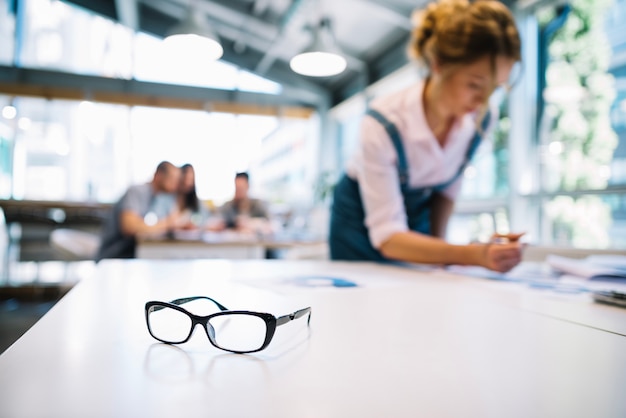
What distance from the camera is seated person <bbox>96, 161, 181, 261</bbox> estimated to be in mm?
2770

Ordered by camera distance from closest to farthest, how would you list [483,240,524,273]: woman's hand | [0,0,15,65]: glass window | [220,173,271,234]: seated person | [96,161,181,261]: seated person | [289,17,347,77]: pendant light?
1. [483,240,524,273]: woman's hand
2. [96,161,181,261]: seated person
3. [289,17,347,77]: pendant light
4. [220,173,271,234]: seated person
5. [0,0,15,65]: glass window

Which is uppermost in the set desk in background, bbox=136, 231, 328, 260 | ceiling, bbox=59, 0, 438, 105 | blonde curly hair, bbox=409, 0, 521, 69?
ceiling, bbox=59, 0, 438, 105

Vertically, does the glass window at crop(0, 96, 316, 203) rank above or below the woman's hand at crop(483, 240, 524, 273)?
above

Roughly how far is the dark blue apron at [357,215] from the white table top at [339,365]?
751 mm

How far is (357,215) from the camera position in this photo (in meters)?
1.46

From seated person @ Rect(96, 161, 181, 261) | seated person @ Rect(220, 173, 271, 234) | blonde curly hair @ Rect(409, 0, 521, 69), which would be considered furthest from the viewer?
seated person @ Rect(220, 173, 271, 234)

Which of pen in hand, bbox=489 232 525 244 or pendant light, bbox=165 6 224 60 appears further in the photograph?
pendant light, bbox=165 6 224 60

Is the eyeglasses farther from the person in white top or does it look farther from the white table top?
the person in white top

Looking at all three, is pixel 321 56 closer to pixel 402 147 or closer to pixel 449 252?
pixel 402 147

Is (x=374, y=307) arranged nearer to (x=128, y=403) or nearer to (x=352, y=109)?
(x=128, y=403)

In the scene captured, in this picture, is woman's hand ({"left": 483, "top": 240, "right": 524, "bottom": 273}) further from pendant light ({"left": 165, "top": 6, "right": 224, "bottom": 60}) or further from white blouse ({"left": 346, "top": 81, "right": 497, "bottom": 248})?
pendant light ({"left": 165, "top": 6, "right": 224, "bottom": 60})

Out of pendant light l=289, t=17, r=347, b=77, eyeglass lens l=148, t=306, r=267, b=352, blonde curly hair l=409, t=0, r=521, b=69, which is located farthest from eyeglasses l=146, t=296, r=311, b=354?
pendant light l=289, t=17, r=347, b=77

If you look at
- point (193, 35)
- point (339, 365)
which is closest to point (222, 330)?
point (339, 365)

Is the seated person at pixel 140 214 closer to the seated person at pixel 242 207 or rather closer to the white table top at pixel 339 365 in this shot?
the seated person at pixel 242 207
